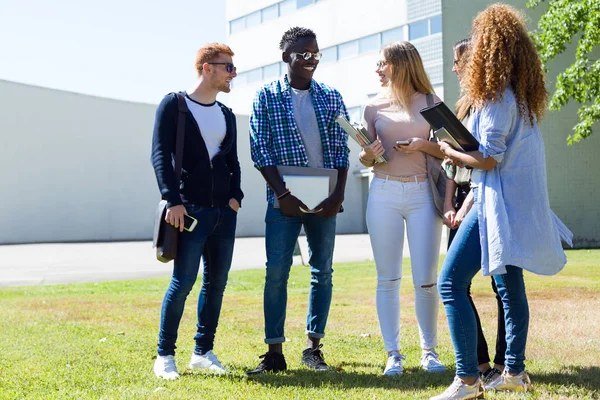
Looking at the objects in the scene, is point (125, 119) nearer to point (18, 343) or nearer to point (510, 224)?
point (18, 343)

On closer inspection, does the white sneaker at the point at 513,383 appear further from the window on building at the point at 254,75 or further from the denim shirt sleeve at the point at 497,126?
the window on building at the point at 254,75

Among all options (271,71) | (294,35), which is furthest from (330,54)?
(294,35)

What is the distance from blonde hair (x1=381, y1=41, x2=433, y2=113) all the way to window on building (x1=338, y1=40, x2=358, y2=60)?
31.3m

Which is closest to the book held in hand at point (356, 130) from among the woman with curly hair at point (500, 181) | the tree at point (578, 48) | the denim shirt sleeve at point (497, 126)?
the woman with curly hair at point (500, 181)

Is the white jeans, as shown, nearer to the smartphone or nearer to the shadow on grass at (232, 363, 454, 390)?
the shadow on grass at (232, 363, 454, 390)

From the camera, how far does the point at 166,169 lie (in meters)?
4.91

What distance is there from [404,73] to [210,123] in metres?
1.36

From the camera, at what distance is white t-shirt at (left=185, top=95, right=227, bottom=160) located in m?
5.13

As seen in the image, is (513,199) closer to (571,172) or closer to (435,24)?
(571,172)

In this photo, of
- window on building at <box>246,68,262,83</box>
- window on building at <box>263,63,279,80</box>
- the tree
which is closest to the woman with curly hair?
the tree

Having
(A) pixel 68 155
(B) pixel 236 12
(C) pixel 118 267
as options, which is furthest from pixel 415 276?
(B) pixel 236 12

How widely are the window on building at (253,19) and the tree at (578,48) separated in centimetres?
2328

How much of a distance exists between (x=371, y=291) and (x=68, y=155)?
25.6 m

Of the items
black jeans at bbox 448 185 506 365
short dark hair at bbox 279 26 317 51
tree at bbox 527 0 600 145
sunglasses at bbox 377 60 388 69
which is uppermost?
tree at bbox 527 0 600 145
